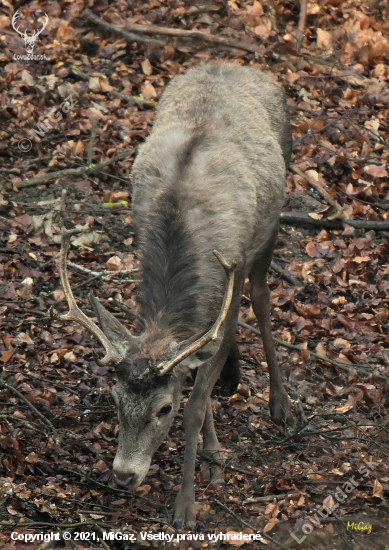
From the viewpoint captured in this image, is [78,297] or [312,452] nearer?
[312,452]

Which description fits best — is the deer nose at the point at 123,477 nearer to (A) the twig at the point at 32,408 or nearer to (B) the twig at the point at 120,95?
(A) the twig at the point at 32,408

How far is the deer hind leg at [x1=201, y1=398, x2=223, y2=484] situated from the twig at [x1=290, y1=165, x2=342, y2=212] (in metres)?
3.83

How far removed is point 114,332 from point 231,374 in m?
1.92

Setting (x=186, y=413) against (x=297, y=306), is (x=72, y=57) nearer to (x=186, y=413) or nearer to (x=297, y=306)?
(x=297, y=306)

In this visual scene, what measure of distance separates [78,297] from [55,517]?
3.04 meters

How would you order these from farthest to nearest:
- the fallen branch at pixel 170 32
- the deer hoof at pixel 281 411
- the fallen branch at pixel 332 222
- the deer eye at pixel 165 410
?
1. the fallen branch at pixel 170 32
2. the fallen branch at pixel 332 222
3. the deer hoof at pixel 281 411
4. the deer eye at pixel 165 410

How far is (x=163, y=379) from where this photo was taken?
5.47 meters

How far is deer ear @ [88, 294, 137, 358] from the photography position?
221 inches

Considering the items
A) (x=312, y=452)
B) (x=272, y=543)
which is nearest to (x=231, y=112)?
(x=312, y=452)

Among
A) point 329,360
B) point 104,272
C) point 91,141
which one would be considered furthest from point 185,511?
point 91,141

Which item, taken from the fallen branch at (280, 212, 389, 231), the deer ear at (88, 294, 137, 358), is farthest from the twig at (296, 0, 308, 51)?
the deer ear at (88, 294, 137, 358)

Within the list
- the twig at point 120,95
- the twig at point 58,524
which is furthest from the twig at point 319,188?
the twig at point 58,524

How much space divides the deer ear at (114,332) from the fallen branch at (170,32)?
22.0ft

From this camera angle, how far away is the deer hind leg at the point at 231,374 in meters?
7.29
